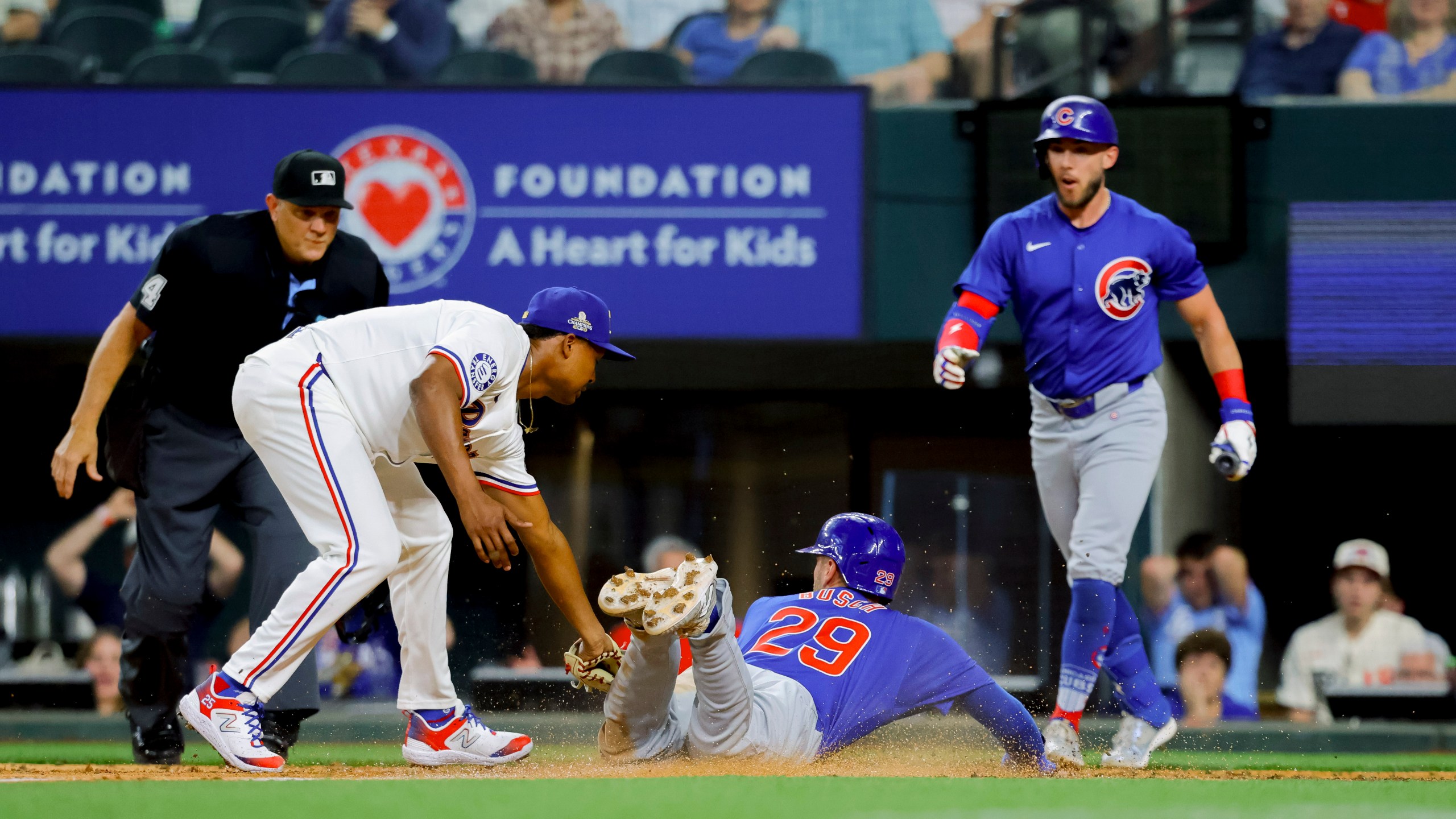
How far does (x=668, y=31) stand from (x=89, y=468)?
16.2 feet

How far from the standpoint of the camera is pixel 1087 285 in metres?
4.71

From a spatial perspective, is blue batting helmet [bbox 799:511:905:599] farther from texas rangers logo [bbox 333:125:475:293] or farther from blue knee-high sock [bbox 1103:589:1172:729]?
texas rangers logo [bbox 333:125:475:293]

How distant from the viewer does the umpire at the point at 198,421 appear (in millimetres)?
4480

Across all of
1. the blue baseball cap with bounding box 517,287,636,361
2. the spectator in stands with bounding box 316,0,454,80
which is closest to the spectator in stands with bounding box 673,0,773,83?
the spectator in stands with bounding box 316,0,454,80

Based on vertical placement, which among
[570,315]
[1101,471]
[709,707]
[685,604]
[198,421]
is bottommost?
[709,707]

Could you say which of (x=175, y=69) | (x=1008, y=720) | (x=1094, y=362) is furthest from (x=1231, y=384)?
(x=175, y=69)

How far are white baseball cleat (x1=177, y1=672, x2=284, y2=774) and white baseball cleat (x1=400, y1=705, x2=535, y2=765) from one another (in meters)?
0.48

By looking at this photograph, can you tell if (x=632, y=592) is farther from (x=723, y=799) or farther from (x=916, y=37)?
(x=916, y=37)

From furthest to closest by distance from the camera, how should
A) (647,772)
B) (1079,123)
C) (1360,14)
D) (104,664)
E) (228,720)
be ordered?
(1360,14) < (104,664) < (1079,123) < (647,772) < (228,720)

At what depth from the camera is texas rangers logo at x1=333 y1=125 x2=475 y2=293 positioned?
8156mm

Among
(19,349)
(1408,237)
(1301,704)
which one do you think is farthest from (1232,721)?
(19,349)

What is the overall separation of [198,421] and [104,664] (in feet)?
12.2

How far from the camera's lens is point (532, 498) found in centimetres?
420

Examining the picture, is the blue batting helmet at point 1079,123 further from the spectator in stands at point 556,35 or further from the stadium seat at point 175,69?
the stadium seat at point 175,69
